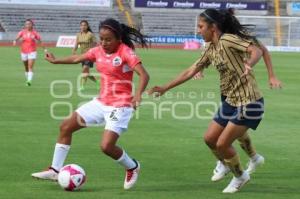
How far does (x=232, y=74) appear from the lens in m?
8.20

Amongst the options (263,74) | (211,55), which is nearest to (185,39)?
(263,74)

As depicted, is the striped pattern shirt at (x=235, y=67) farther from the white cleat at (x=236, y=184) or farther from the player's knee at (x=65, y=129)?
the player's knee at (x=65, y=129)

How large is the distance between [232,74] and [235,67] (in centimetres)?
9

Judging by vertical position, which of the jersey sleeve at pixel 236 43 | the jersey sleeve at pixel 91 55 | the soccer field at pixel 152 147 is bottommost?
the soccer field at pixel 152 147

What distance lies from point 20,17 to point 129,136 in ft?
140

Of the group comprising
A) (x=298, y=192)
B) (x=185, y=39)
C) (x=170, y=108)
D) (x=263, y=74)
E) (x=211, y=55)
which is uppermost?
(x=211, y=55)

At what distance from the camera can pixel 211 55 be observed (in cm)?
834

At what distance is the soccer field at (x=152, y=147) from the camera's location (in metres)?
8.45

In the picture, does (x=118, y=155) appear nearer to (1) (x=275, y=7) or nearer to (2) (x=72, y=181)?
(2) (x=72, y=181)

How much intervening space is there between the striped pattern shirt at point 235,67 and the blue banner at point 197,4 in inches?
1935

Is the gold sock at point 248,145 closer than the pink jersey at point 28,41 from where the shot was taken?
Yes

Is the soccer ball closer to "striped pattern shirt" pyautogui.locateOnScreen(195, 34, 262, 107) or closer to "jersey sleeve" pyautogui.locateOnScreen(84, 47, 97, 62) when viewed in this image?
"jersey sleeve" pyautogui.locateOnScreen(84, 47, 97, 62)

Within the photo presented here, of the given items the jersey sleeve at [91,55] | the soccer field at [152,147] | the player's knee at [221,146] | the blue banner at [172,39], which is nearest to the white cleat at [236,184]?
the soccer field at [152,147]

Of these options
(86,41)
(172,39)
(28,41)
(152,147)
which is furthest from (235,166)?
(172,39)
